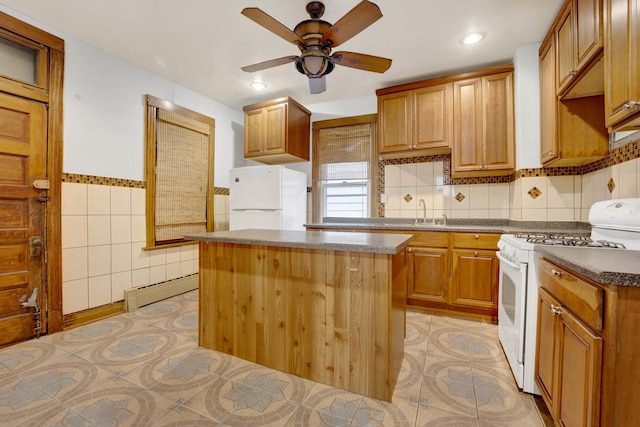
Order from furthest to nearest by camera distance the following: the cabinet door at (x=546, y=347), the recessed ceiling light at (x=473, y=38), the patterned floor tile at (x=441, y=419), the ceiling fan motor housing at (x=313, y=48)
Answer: the recessed ceiling light at (x=473, y=38)
the ceiling fan motor housing at (x=313, y=48)
the patterned floor tile at (x=441, y=419)
the cabinet door at (x=546, y=347)

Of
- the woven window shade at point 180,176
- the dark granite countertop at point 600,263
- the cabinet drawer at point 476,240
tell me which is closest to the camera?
the dark granite countertop at point 600,263

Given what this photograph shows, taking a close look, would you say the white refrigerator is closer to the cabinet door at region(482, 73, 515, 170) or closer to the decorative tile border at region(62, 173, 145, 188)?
the decorative tile border at region(62, 173, 145, 188)

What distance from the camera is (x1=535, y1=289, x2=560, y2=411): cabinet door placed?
128 cm

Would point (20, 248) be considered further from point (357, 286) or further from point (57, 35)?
point (357, 286)

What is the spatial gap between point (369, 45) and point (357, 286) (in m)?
2.26

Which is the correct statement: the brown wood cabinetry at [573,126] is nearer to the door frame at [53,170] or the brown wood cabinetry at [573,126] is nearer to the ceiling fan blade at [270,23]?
the ceiling fan blade at [270,23]

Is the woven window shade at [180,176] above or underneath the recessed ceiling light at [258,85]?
underneath

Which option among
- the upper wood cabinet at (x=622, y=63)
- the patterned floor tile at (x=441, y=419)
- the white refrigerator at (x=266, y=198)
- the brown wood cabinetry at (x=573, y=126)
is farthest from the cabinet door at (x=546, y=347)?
the white refrigerator at (x=266, y=198)

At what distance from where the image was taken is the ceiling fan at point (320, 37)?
5.47 feet

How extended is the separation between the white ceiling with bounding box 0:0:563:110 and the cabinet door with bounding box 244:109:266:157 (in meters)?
0.50

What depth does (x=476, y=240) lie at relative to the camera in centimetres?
265

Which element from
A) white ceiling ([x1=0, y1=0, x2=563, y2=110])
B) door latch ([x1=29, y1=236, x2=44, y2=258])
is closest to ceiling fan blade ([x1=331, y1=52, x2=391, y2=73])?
white ceiling ([x1=0, y1=0, x2=563, y2=110])

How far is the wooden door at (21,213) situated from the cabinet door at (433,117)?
3.47 m

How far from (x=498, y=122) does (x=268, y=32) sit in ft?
7.75
